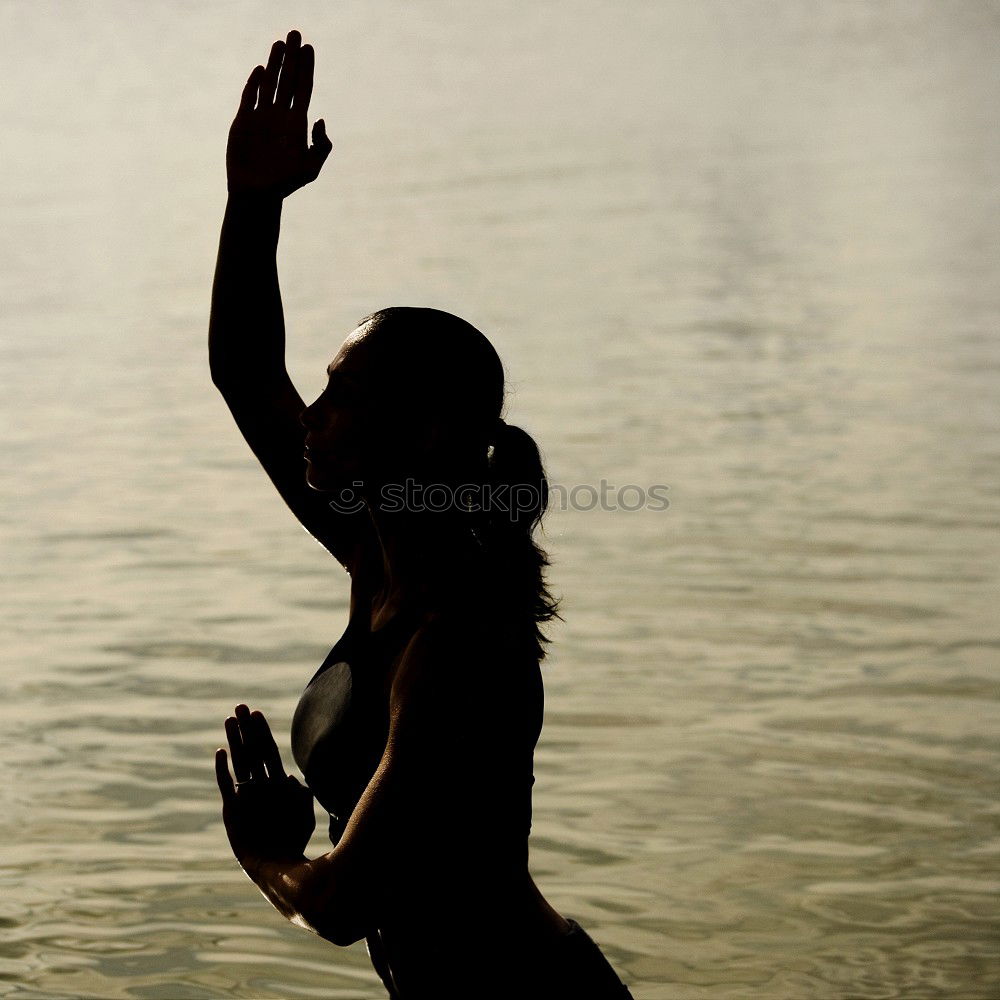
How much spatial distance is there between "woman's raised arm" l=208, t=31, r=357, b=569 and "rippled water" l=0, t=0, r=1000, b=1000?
3.19m

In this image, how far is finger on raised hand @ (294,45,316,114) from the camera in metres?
3.38

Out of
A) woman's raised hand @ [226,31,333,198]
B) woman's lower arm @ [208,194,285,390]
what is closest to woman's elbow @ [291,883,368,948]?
woman's lower arm @ [208,194,285,390]

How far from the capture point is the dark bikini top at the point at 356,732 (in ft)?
9.21

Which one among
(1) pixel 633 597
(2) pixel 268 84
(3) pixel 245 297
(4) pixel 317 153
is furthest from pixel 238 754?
(1) pixel 633 597

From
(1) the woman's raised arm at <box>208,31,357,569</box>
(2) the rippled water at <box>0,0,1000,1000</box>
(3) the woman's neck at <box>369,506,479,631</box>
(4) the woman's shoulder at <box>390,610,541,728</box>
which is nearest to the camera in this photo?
(4) the woman's shoulder at <box>390,610,541,728</box>

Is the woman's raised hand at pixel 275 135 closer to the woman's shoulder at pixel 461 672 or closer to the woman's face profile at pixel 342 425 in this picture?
the woman's face profile at pixel 342 425

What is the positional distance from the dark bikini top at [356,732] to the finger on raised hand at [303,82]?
38.4 inches

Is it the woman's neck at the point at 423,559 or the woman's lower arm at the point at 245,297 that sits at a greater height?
the woman's lower arm at the point at 245,297

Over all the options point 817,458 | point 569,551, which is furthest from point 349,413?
point 817,458

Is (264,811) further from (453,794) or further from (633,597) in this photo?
(633,597)

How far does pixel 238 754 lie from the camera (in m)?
2.93

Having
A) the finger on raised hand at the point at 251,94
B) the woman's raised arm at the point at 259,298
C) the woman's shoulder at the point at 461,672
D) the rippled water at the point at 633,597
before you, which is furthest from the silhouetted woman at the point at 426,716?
the rippled water at the point at 633,597

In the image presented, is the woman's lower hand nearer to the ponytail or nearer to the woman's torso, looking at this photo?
the woman's torso

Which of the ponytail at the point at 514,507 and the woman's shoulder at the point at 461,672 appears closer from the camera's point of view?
the woman's shoulder at the point at 461,672
